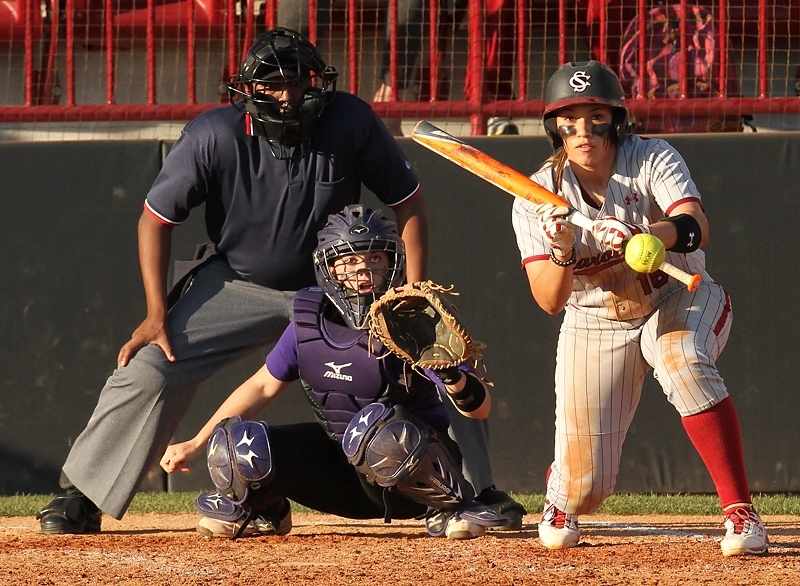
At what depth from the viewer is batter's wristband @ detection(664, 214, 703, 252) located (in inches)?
148

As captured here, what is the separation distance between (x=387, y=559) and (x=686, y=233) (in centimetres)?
137

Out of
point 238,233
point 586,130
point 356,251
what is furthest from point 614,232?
point 238,233

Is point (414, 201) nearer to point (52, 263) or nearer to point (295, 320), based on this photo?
point (295, 320)

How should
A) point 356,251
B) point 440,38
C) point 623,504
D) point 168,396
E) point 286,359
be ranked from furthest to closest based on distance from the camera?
point 440,38, point 623,504, point 168,396, point 286,359, point 356,251

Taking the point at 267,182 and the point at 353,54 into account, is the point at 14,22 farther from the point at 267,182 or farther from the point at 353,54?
the point at 267,182

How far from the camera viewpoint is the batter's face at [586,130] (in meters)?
4.02

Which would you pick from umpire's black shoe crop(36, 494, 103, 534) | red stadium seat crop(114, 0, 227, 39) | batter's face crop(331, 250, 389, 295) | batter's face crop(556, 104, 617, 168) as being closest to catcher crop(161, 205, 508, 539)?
batter's face crop(331, 250, 389, 295)

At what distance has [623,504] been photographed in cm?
566

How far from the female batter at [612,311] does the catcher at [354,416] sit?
1.16ft

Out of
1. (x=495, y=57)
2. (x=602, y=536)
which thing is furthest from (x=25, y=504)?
(x=495, y=57)

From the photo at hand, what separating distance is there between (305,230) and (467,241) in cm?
152

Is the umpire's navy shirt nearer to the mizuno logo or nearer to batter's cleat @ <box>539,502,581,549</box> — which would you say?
the mizuno logo

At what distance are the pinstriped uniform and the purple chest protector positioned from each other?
2.01 ft

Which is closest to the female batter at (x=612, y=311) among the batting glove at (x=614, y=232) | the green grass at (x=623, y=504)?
the batting glove at (x=614, y=232)
